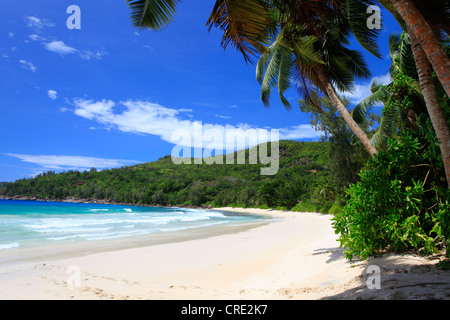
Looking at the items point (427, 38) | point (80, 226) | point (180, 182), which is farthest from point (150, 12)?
point (180, 182)

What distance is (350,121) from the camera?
6.71m

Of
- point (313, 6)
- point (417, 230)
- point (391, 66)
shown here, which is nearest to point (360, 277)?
point (417, 230)

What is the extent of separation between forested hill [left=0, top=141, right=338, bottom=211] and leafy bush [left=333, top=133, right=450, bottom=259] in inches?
1956

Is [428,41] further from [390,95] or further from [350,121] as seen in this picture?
[350,121]

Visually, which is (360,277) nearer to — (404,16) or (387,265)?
(387,265)

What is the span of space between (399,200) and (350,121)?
2.76 metres

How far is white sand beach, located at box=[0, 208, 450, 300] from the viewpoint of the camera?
3627 millimetres

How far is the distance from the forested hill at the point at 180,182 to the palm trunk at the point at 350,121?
4778cm

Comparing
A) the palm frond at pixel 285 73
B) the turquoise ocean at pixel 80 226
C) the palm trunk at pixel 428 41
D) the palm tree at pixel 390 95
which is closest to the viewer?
the palm trunk at pixel 428 41

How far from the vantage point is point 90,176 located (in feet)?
393

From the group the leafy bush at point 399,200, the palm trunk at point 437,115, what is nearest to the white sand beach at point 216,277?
the leafy bush at point 399,200

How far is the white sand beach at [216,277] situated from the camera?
3.63m

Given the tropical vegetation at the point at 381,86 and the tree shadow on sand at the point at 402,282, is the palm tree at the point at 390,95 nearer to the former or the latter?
the tropical vegetation at the point at 381,86

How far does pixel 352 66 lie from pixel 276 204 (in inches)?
1870
